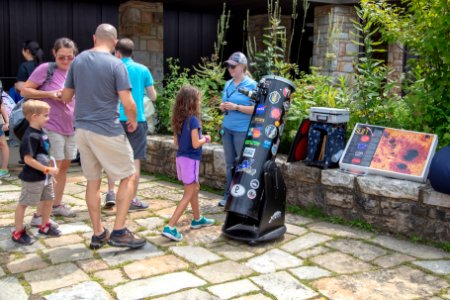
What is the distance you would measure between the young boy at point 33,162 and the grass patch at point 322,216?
235cm

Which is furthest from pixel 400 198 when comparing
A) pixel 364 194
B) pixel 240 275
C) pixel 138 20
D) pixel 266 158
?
pixel 138 20

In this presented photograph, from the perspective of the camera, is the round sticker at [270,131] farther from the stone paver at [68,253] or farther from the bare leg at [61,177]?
the bare leg at [61,177]

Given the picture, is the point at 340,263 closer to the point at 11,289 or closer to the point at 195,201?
the point at 195,201

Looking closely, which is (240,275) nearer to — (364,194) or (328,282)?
(328,282)

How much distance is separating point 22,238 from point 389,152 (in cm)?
320

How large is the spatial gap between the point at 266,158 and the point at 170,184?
2232mm

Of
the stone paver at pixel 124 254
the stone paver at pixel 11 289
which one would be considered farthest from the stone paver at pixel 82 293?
the stone paver at pixel 124 254

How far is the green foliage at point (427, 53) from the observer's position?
14.7ft

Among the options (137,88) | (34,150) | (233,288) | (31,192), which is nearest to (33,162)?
(34,150)

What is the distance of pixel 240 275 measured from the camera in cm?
351

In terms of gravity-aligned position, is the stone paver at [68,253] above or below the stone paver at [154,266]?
above

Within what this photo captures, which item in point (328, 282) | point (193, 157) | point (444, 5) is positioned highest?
point (444, 5)

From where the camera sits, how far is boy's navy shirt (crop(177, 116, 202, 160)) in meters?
4.18

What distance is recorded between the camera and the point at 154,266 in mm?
3633
